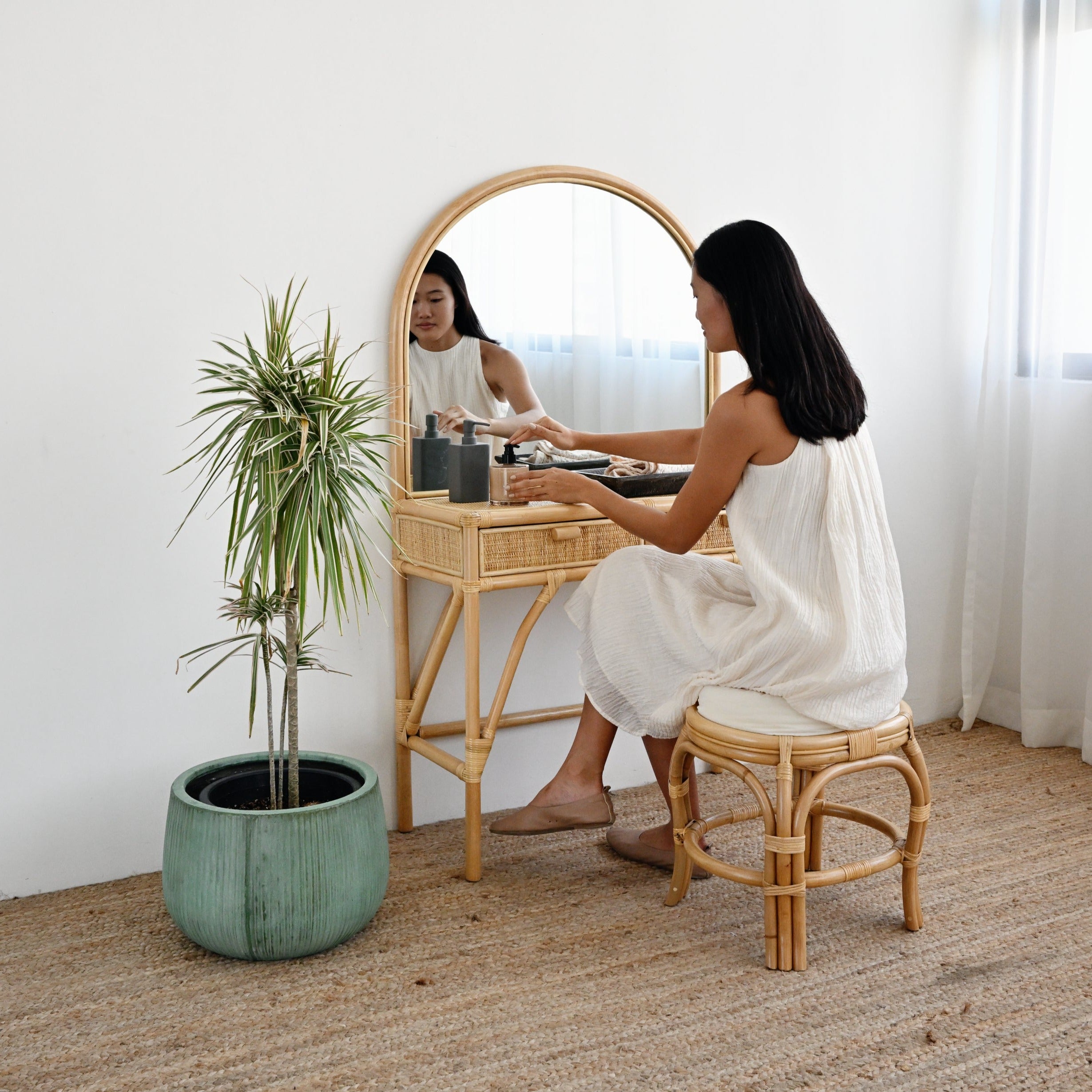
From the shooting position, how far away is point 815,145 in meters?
3.04

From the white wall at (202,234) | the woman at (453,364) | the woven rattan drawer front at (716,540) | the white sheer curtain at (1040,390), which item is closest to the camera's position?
the white wall at (202,234)

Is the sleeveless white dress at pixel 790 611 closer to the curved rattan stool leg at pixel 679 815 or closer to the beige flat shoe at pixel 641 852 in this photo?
the curved rattan stool leg at pixel 679 815

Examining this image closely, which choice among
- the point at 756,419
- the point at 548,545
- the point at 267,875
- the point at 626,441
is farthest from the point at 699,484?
the point at 267,875

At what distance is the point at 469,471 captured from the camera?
244 cm

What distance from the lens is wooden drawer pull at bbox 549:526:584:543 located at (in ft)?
7.91

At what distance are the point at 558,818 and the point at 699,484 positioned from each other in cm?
77

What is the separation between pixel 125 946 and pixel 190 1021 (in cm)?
33

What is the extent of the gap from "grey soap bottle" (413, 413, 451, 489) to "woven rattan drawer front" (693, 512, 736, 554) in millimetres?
608

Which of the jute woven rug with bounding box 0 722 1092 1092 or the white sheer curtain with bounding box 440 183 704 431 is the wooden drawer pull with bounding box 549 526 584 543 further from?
the jute woven rug with bounding box 0 722 1092 1092

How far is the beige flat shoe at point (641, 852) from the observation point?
2.42m

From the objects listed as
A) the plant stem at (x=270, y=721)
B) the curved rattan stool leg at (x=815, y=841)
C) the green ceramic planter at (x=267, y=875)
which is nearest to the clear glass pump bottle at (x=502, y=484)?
the plant stem at (x=270, y=721)

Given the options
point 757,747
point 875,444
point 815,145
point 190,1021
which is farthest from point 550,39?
point 190,1021

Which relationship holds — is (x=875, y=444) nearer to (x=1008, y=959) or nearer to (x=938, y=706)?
(x=938, y=706)

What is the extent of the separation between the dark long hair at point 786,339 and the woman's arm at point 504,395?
635 mm
